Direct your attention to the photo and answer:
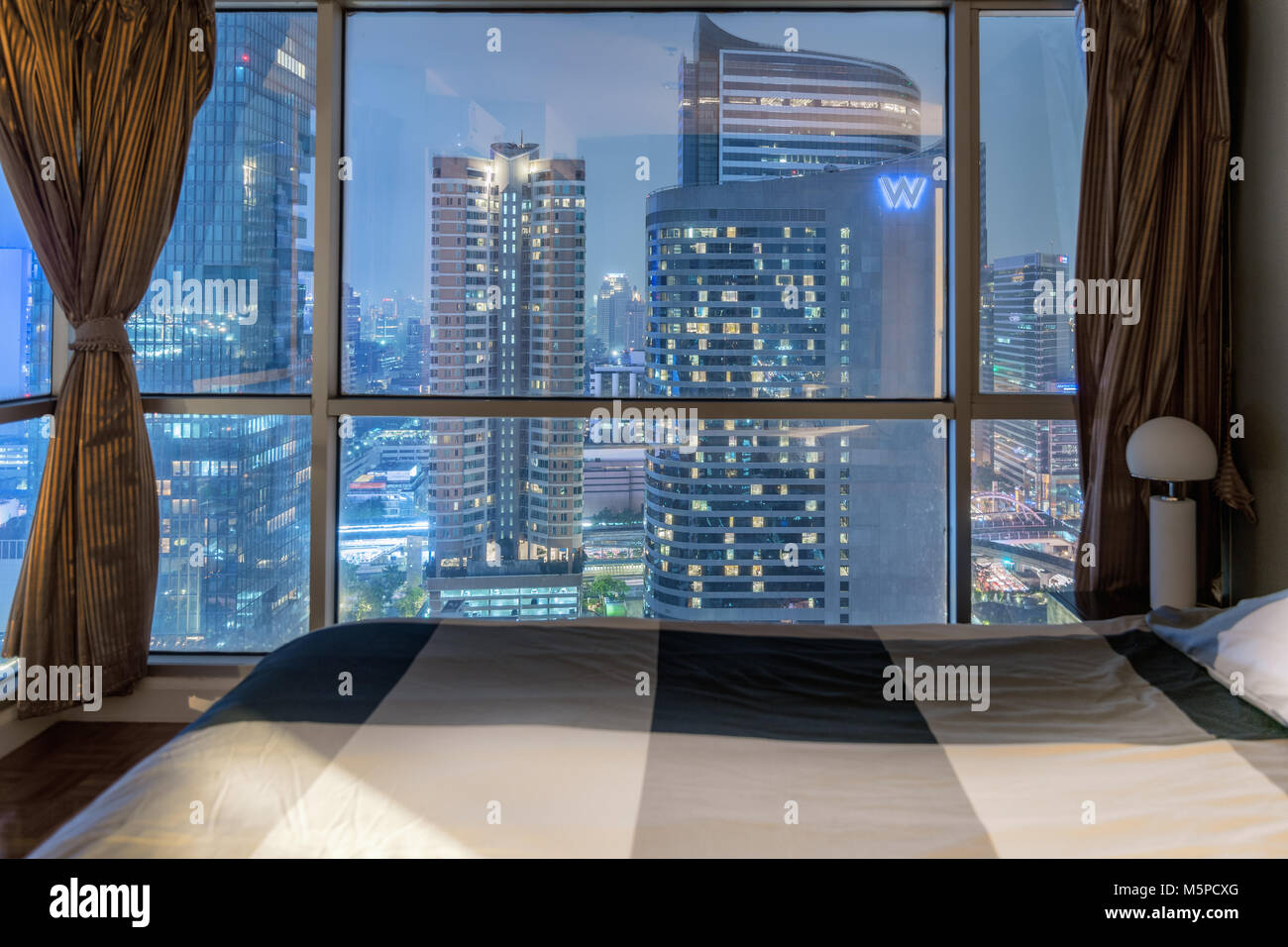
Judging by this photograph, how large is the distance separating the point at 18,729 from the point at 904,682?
9.21ft

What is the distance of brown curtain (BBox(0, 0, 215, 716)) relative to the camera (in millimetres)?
2920

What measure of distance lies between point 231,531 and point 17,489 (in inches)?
26.4

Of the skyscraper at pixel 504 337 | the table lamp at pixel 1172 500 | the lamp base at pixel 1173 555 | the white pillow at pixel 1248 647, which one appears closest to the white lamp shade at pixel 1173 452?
the table lamp at pixel 1172 500

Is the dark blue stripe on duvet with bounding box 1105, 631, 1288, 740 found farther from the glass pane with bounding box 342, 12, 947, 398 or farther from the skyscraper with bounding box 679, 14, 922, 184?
the skyscraper with bounding box 679, 14, 922, 184

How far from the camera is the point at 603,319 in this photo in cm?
336

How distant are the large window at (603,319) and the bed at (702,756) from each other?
1410mm

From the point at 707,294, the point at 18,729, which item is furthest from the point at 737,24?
the point at 18,729

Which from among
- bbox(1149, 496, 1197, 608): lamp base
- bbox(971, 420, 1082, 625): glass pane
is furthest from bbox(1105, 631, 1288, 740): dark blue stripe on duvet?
bbox(971, 420, 1082, 625): glass pane

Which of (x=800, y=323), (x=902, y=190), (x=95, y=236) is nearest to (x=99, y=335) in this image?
(x=95, y=236)

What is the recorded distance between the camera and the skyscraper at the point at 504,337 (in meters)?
3.34

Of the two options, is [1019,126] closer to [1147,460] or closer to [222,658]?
[1147,460]

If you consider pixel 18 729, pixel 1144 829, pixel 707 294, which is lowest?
pixel 18 729

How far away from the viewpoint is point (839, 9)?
3303mm

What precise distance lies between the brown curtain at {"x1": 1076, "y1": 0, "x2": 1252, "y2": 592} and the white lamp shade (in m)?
0.20
